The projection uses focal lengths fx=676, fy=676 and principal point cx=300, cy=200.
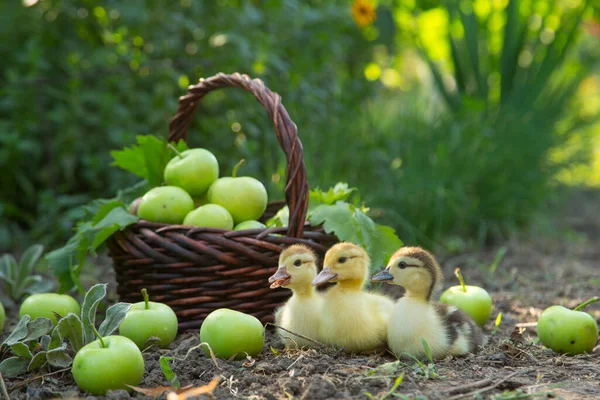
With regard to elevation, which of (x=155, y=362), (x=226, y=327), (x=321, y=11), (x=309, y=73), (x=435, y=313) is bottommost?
(x=155, y=362)

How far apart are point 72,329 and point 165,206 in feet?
2.72

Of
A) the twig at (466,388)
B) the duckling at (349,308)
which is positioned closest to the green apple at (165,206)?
the duckling at (349,308)

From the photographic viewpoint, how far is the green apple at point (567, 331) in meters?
2.68

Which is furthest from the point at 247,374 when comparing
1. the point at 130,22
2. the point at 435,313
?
the point at 130,22

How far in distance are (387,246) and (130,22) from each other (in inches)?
111

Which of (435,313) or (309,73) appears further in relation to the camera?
(309,73)

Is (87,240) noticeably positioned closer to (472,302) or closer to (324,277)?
(324,277)

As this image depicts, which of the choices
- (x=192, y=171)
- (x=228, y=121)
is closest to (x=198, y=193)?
(x=192, y=171)

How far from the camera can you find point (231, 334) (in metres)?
2.48

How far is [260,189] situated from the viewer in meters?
3.17

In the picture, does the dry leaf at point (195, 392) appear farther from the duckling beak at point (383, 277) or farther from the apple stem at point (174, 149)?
the apple stem at point (174, 149)

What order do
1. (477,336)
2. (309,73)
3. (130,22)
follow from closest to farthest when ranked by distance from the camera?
1. (477,336)
2. (130,22)
3. (309,73)

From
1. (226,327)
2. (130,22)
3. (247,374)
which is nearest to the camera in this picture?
(247,374)

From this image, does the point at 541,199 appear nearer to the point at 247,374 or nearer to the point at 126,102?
the point at 126,102
